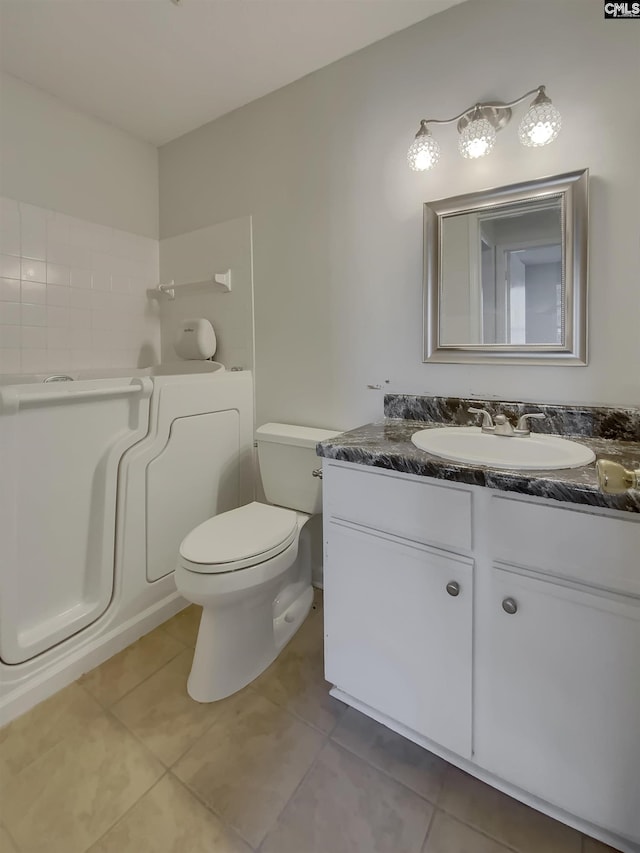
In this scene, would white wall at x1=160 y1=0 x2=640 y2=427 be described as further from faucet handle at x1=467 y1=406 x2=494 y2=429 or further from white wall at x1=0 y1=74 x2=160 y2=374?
white wall at x1=0 y1=74 x2=160 y2=374

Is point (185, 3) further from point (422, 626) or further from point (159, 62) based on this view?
point (422, 626)

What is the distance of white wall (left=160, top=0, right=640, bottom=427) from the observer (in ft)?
3.78

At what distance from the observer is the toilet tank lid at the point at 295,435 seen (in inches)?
61.2

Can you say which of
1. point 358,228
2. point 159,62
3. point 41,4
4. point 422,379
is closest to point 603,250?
point 422,379

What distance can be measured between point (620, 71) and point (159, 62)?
1669mm

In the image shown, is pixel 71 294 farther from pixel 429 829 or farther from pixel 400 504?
pixel 429 829

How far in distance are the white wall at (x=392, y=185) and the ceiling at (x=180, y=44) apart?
8 cm

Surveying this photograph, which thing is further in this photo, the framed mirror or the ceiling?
the ceiling

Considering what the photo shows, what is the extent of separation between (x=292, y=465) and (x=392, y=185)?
114 cm

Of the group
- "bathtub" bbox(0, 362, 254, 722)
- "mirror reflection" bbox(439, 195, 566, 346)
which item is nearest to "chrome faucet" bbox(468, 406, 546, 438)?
"mirror reflection" bbox(439, 195, 566, 346)

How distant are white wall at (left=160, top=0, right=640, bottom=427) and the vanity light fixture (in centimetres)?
5

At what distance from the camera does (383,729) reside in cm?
117

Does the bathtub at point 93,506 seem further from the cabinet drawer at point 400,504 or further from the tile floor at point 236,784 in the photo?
the cabinet drawer at point 400,504

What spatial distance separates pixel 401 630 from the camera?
1.05 m
